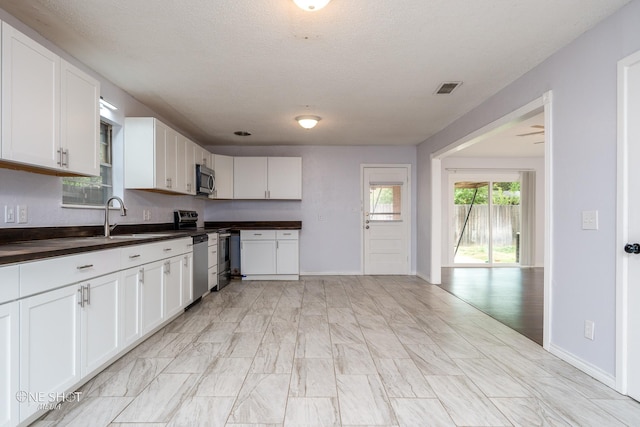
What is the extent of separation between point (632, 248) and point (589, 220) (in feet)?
1.29

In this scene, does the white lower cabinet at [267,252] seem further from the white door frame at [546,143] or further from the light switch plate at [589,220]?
the light switch plate at [589,220]

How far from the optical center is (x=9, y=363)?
153 centimetres

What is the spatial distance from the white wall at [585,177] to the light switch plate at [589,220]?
0.03 metres

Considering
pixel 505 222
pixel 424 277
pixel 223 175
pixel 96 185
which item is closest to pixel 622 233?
pixel 424 277

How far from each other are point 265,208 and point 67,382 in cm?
447

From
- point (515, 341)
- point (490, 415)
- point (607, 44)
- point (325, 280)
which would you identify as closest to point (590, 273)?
point (515, 341)

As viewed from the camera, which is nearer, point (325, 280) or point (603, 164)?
point (603, 164)

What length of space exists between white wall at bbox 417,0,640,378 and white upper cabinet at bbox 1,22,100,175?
3.64 m

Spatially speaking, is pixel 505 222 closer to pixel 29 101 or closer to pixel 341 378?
pixel 341 378

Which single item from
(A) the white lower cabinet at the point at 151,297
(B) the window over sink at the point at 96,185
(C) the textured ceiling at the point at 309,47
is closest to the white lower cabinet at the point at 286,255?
(C) the textured ceiling at the point at 309,47

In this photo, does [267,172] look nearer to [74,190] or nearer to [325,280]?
[325,280]

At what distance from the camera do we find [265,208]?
6.22 m

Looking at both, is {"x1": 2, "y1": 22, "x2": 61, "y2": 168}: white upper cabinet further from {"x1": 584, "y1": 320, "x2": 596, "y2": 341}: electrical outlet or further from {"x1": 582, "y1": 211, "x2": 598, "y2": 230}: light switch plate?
{"x1": 584, "y1": 320, "x2": 596, "y2": 341}: electrical outlet

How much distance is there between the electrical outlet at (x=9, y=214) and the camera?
2.19m
